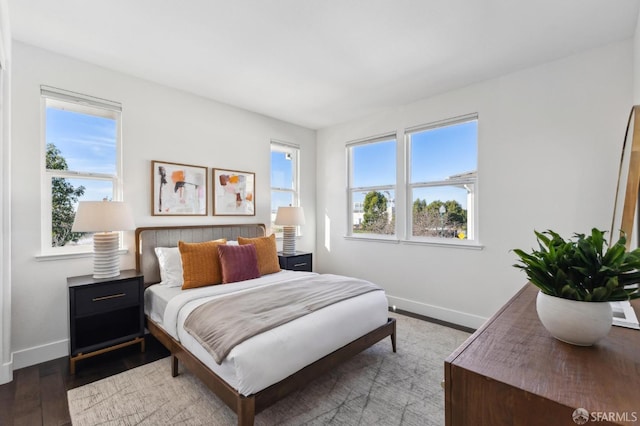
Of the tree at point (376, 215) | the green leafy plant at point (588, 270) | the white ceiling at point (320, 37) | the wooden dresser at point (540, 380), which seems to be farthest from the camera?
the tree at point (376, 215)

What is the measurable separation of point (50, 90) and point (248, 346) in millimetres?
2945

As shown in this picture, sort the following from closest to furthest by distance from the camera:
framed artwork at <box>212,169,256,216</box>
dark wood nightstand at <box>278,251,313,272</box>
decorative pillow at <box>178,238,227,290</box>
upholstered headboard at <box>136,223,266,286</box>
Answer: decorative pillow at <box>178,238,227,290</box> < upholstered headboard at <box>136,223,266,286</box> < framed artwork at <box>212,169,256,216</box> < dark wood nightstand at <box>278,251,313,272</box>

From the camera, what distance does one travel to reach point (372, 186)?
435cm

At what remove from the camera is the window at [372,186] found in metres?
4.13

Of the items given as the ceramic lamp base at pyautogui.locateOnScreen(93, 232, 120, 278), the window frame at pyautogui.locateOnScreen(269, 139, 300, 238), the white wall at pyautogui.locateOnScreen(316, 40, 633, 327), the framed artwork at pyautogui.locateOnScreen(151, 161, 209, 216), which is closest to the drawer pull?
the ceramic lamp base at pyautogui.locateOnScreen(93, 232, 120, 278)

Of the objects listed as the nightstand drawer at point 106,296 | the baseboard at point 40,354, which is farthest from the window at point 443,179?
the baseboard at point 40,354

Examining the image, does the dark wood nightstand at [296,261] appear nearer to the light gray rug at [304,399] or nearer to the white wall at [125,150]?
the white wall at [125,150]

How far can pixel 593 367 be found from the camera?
833mm

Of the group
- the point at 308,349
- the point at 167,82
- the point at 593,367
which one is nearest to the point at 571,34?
the point at 593,367

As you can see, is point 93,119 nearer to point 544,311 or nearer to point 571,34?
point 544,311

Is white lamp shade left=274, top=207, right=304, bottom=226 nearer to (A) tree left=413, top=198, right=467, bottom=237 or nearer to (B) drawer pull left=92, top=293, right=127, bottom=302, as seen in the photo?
(A) tree left=413, top=198, right=467, bottom=237

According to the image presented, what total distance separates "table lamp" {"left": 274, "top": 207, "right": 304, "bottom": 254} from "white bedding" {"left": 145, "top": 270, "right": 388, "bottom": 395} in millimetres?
1252

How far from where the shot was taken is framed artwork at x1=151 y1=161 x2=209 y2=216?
3262 mm

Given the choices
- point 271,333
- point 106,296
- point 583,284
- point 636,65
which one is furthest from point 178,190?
point 636,65
